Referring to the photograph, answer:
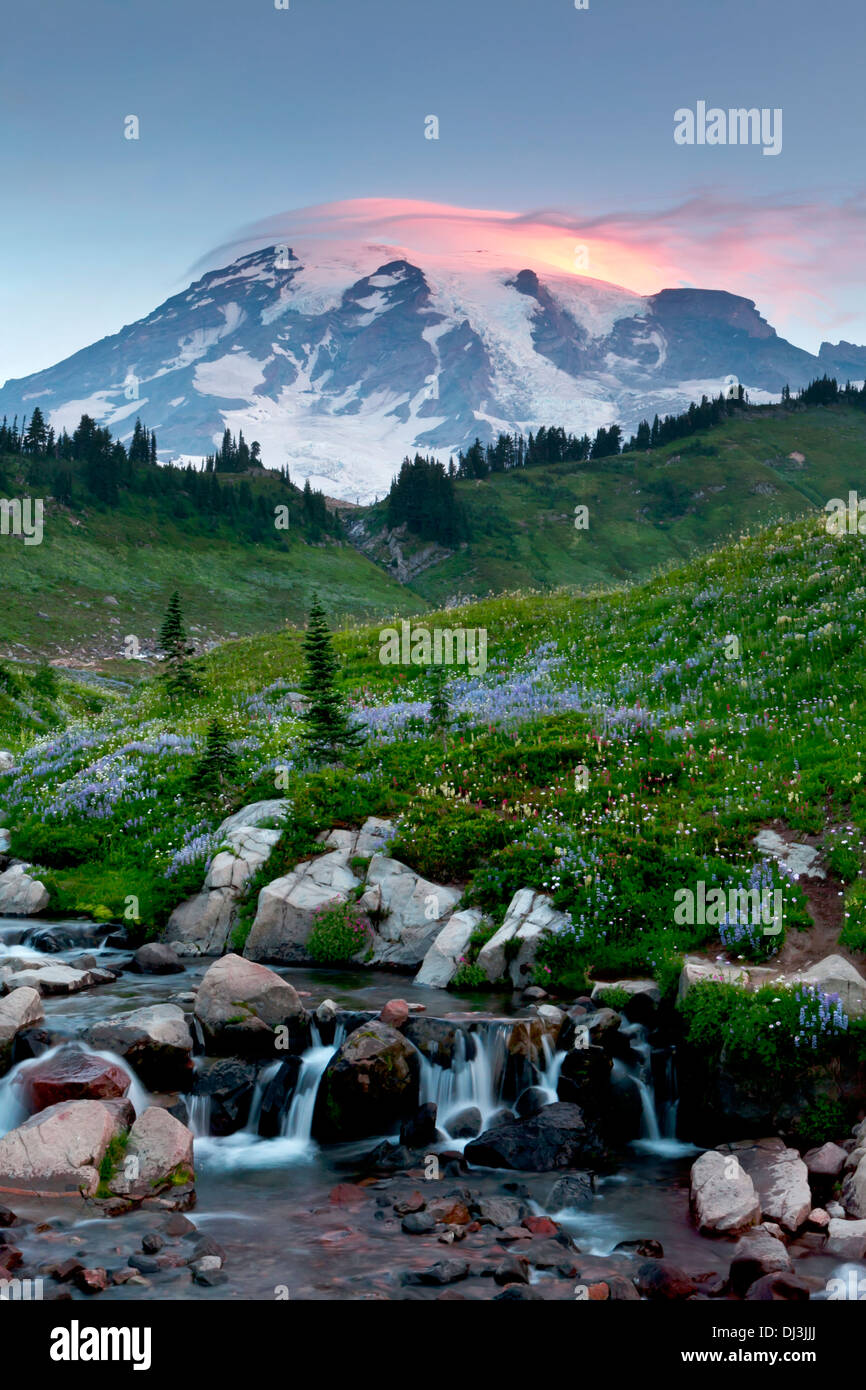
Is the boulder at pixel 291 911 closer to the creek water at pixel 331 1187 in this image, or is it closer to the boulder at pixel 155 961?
the boulder at pixel 155 961

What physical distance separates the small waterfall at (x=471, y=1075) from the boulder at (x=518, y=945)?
8.25ft

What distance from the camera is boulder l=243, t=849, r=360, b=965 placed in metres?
17.9

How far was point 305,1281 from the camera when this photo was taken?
8.96m

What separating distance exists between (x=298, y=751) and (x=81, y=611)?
8979 centimetres

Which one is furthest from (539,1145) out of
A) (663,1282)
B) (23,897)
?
(23,897)

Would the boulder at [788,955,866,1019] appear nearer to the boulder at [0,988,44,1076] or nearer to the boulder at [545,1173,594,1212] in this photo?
the boulder at [545,1173,594,1212]

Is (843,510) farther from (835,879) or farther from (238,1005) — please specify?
(238,1005)

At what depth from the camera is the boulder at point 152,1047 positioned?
12953 mm

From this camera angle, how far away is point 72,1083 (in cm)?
1207

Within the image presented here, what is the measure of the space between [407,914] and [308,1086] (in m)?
5.02

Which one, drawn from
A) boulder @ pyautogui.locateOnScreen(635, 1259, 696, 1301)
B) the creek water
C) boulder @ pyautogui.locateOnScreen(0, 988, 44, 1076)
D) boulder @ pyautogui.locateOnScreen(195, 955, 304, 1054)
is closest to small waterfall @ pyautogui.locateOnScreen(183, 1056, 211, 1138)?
the creek water

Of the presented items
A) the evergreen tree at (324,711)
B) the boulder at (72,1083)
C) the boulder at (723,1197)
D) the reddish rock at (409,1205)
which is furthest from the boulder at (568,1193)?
the evergreen tree at (324,711)

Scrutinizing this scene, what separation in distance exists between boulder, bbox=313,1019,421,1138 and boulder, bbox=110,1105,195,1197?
6.16 ft
